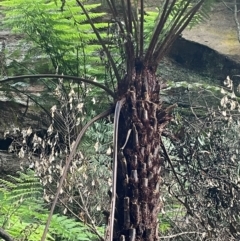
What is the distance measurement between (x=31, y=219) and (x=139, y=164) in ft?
2.43

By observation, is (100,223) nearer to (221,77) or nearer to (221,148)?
(221,148)

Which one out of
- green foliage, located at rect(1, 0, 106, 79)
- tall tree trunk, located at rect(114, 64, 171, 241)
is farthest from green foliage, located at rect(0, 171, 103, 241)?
green foliage, located at rect(1, 0, 106, 79)

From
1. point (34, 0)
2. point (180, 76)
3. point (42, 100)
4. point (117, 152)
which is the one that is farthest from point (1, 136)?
point (117, 152)

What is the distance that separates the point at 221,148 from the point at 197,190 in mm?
221

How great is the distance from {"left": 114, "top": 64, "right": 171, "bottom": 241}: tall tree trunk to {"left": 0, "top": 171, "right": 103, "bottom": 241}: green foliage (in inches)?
12.8

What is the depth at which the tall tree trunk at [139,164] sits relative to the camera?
1.58 metres

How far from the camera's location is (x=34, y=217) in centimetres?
217

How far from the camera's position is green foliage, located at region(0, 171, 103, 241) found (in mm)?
1847

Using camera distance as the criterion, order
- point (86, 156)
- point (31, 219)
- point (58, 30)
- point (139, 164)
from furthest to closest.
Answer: point (58, 30) < point (86, 156) < point (31, 219) < point (139, 164)

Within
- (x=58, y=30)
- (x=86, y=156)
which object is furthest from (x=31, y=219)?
(x=58, y=30)

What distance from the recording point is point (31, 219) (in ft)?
7.07

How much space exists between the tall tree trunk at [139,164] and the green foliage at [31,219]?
33 centimetres

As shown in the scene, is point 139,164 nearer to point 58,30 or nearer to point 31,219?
point 31,219

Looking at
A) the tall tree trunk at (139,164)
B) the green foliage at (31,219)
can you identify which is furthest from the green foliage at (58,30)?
the tall tree trunk at (139,164)
